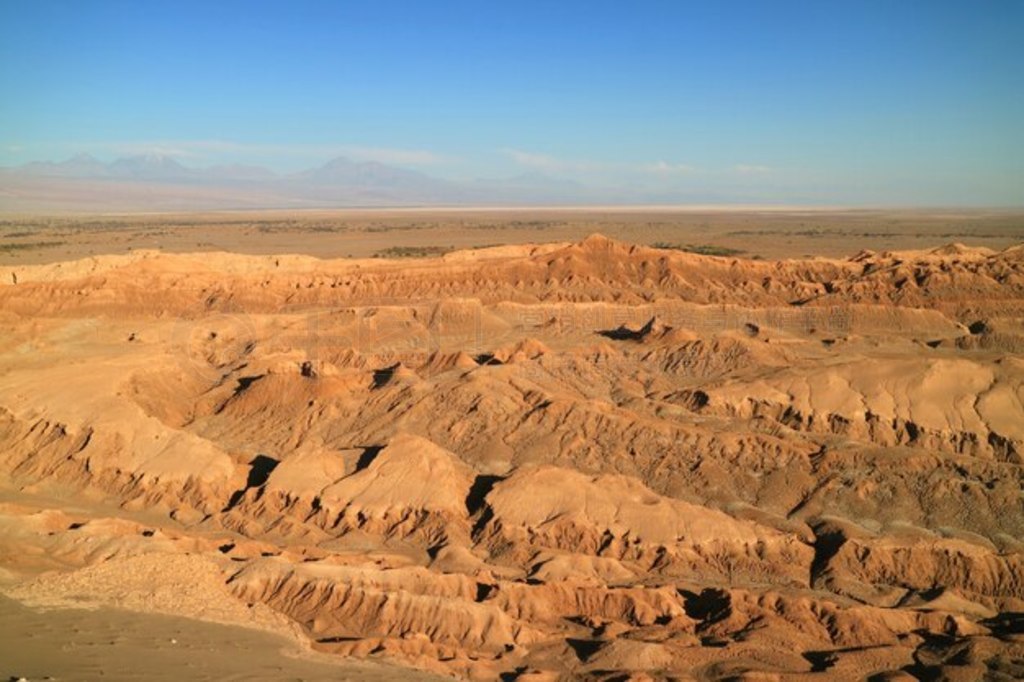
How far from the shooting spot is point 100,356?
40.1 m

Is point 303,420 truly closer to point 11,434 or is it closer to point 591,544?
point 11,434

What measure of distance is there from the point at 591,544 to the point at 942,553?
27.7 feet

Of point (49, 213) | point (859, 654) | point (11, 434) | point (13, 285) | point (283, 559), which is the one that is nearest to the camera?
point (859, 654)

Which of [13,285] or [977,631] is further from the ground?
[13,285]

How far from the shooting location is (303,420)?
3375cm

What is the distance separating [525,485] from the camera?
2562cm

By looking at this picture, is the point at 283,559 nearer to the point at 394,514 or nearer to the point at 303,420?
the point at 394,514

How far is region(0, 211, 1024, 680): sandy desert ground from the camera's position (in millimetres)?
18391

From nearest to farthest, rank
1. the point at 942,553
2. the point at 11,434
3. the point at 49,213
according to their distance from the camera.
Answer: the point at 942,553, the point at 11,434, the point at 49,213

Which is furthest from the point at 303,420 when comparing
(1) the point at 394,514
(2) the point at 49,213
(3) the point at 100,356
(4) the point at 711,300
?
(2) the point at 49,213

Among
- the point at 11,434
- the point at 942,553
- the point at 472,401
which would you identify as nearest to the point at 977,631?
the point at 942,553

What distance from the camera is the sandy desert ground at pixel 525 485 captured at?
1839cm

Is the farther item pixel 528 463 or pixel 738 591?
pixel 528 463

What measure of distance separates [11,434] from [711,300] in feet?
129
